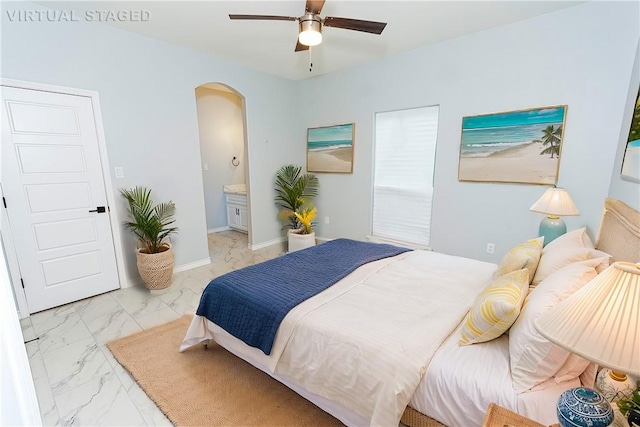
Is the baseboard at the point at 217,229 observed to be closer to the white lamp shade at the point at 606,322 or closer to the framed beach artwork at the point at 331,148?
the framed beach artwork at the point at 331,148

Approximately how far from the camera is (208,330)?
2.01 meters

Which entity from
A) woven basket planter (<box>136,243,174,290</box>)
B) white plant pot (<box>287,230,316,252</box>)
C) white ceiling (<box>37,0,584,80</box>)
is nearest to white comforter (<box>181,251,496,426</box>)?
woven basket planter (<box>136,243,174,290</box>)

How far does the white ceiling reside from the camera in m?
2.46

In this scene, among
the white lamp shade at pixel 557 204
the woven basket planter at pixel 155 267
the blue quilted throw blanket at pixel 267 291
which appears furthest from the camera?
the woven basket planter at pixel 155 267

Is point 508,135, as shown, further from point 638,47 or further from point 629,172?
point 629,172

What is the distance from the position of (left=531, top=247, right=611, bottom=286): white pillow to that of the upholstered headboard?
0.06 meters

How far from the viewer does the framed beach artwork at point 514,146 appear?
8.84 ft

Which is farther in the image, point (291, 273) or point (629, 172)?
point (291, 273)

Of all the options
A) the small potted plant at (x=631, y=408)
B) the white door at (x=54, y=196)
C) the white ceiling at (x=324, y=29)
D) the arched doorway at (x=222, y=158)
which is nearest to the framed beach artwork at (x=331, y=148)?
the white ceiling at (x=324, y=29)

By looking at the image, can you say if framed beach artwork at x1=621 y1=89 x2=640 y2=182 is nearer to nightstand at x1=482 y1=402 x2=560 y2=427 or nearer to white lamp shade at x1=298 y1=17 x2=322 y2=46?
nightstand at x1=482 y1=402 x2=560 y2=427

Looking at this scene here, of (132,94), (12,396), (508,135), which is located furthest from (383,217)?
(12,396)

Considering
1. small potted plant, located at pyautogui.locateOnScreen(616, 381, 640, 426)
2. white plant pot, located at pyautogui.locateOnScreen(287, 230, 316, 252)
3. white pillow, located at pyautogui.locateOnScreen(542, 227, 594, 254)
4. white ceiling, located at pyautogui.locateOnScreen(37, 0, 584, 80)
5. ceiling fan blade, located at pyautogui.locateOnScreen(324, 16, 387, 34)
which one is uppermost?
white ceiling, located at pyautogui.locateOnScreen(37, 0, 584, 80)

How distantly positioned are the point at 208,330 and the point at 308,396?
875 mm

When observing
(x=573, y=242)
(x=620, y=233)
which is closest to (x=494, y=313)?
(x=620, y=233)
